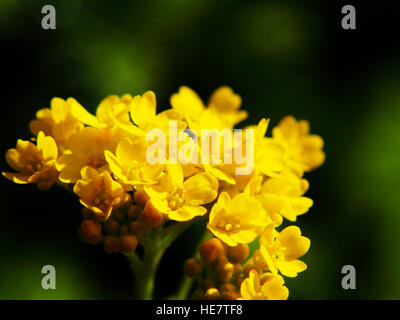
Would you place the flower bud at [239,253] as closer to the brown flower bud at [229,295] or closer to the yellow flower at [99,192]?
the brown flower bud at [229,295]

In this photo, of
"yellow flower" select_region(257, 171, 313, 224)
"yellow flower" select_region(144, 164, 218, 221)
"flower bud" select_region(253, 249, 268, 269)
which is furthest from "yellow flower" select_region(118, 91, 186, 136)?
"flower bud" select_region(253, 249, 268, 269)

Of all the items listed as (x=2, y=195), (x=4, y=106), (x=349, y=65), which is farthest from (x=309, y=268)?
(x=4, y=106)

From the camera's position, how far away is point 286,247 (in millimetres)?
1844

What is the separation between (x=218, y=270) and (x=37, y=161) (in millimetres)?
802

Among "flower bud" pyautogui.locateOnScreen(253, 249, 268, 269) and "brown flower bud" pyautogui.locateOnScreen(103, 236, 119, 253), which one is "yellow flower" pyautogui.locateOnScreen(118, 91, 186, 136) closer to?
"brown flower bud" pyautogui.locateOnScreen(103, 236, 119, 253)

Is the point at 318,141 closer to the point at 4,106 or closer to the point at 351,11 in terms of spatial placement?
the point at 351,11

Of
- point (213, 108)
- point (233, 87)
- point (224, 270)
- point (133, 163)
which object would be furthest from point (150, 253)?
point (233, 87)

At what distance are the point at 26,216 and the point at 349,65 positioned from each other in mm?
2084

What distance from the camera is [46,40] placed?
2.72 meters

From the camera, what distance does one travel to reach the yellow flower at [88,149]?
1808mm

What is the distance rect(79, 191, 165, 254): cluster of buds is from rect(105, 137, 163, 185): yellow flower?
80 mm

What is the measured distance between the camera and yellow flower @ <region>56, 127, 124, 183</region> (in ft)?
5.93
